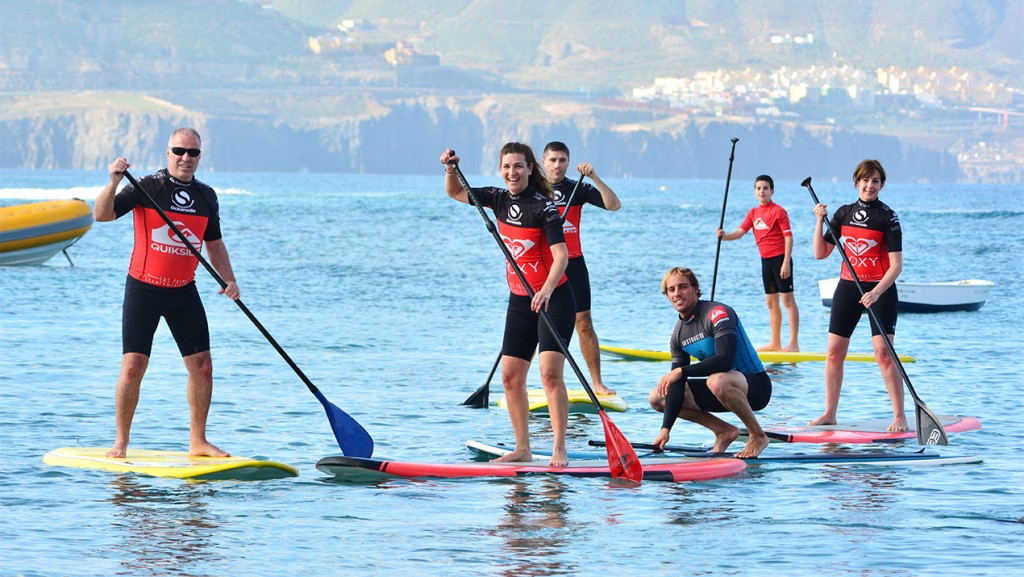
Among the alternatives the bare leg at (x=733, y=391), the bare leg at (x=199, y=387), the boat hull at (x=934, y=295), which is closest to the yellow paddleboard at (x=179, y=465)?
the bare leg at (x=199, y=387)

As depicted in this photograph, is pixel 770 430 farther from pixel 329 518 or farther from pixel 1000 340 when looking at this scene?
pixel 1000 340

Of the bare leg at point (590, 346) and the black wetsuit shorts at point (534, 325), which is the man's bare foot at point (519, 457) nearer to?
the black wetsuit shorts at point (534, 325)

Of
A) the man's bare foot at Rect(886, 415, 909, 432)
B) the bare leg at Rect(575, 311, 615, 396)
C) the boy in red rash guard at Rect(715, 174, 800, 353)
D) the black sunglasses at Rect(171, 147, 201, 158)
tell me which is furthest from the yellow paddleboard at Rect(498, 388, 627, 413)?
the black sunglasses at Rect(171, 147, 201, 158)

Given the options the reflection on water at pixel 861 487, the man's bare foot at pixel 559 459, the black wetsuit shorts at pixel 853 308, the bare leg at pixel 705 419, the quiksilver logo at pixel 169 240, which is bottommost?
the reflection on water at pixel 861 487

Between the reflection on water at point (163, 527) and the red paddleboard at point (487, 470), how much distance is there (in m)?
0.86

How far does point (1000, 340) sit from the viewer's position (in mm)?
18922

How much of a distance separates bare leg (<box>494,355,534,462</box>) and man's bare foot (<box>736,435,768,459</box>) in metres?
1.47

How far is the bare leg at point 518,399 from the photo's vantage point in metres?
8.47

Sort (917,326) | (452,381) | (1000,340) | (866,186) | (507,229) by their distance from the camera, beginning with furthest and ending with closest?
(917,326)
(1000,340)
(452,381)
(866,186)
(507,229)

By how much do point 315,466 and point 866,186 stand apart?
4.43 metres

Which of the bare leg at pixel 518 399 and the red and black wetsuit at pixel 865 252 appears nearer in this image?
the bare leg at pixel 518 399

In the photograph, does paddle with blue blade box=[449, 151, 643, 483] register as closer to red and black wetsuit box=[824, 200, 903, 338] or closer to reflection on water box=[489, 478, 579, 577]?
reflection on water box=[489, 478, 579, 577]

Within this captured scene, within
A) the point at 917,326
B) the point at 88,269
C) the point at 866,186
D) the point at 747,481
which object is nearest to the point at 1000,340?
the point at 917,326

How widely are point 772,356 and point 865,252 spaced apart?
17.1ft
